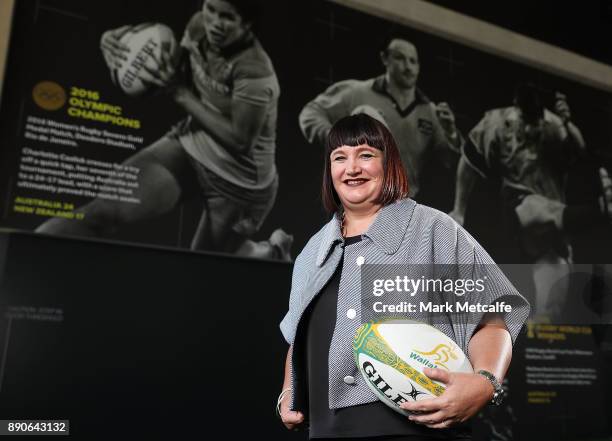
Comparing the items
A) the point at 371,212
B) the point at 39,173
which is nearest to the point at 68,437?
the point at 39,173

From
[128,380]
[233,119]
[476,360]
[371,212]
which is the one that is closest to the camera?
[476,360]

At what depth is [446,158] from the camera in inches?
172

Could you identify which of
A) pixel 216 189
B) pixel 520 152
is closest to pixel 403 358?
pixel 216 189

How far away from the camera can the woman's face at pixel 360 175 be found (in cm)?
114

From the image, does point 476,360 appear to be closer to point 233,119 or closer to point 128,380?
point 128,380

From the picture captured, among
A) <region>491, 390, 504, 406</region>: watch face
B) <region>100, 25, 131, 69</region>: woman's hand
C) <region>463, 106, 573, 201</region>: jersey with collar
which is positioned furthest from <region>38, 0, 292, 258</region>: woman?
<region>491, 390, 504, 406</region>: watch face

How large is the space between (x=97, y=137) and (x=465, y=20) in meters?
3.26

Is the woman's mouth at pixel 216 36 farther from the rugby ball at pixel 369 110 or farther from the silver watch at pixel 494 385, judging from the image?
the silver watch at pixel 494 385

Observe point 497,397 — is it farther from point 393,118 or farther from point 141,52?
point 393,118

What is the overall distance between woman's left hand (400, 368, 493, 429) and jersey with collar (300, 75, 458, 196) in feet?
10.2

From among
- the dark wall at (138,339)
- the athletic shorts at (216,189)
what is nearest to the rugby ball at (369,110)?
the athletic shorts at (216,189)

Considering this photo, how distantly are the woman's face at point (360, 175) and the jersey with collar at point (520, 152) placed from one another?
3.53 metres

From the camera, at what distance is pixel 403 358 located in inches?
38.1

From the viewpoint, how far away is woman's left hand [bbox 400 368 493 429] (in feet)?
2.85
